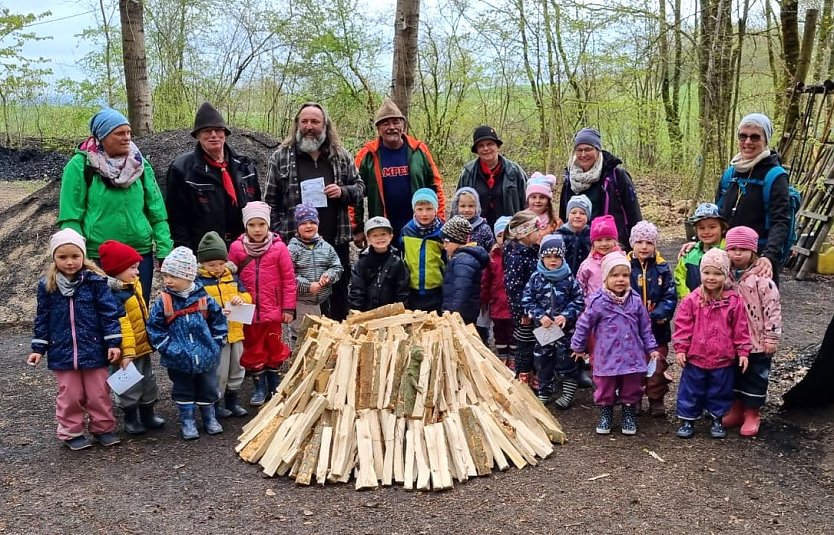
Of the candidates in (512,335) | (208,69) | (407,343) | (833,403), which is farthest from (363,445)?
(208,69)

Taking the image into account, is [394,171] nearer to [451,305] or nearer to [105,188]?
[451,305]

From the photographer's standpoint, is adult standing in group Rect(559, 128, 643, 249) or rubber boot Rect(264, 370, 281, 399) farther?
adult standing in group Rect(559, 128, 643, 249)

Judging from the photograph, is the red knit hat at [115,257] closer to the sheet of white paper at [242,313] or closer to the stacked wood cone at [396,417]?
the sheet of white paper at [242,313]

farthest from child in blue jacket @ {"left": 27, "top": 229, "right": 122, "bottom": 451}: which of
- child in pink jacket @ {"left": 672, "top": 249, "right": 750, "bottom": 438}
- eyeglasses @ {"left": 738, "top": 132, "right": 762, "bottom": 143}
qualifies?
eyeglasses @ {"left": 738, "top": 132, "right": 762, "bottom": 143}

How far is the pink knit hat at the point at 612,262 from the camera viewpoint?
15.7 ft

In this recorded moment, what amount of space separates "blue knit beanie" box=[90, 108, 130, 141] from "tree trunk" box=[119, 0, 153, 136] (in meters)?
6.17

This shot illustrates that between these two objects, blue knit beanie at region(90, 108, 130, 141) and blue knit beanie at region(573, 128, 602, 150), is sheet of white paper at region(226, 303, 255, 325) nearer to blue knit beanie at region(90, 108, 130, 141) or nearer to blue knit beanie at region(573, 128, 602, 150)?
blue knit beanie at region(90, 108, 130, 141)

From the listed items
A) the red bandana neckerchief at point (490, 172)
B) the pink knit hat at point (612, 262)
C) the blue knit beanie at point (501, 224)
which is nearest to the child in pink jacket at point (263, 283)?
the blue knit beanie at point (501, 224)

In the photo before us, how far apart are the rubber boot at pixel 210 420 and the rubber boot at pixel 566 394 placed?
8.21 feet

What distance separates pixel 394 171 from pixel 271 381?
2057 millimetres

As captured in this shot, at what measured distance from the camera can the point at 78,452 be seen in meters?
4.73

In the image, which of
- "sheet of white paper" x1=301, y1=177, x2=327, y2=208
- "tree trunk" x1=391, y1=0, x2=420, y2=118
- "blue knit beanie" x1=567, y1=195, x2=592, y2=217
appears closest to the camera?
"blue knit beanie" x1=567, y1=195, x2=592, y2=217

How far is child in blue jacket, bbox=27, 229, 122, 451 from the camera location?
15.0ft

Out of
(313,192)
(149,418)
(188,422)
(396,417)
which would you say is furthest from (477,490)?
(313,192)
